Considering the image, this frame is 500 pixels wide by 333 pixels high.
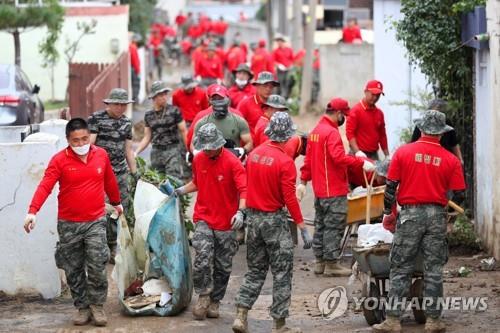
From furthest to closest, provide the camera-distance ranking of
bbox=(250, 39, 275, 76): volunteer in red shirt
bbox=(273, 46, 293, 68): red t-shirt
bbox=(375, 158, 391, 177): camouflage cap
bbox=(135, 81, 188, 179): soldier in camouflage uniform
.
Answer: bbox=(273, 46, 293, 68): red t-shirt
bbox=(250, 39, 275, 76): volunteer in red shirt
bbox=(135, 81, 188, 179): soldier in camouflage uniform
bbox=(375, 158, 391, 177): camouflage cap

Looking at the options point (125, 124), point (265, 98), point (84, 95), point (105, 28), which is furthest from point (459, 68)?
point (105, 28)

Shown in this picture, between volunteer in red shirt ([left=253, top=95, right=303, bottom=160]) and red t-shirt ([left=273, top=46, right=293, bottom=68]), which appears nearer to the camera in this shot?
volunteer in red shirt ([left=253, top=95, right=303, bottom=160])

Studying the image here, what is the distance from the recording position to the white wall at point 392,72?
1897 centimetres

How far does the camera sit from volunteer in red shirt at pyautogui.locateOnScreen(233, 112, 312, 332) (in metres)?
10.1

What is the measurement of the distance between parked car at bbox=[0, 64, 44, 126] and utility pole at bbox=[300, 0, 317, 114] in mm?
9163

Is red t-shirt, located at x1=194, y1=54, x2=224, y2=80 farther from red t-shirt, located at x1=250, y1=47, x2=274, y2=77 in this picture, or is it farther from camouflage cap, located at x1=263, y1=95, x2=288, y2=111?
camouflage cap, located at x1=263, y1=95, x2=288, y2=111

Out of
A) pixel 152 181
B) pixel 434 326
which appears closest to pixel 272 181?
pixel 434 326

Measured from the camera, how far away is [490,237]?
43.2 ft

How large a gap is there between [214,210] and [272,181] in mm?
737

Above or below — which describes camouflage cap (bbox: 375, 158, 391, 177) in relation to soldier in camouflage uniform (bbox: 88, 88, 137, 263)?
below

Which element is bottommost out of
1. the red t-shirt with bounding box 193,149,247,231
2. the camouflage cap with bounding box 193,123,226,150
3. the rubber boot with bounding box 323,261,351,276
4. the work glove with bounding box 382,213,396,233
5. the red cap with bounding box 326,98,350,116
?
the rubber boot with bounding box 323,261,351,276

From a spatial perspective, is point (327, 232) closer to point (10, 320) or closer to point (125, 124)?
point (125, 124)

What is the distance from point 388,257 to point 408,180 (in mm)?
720

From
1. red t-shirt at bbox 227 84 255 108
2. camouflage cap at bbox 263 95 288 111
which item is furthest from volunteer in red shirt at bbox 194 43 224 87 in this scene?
camouflage cap at bbox 263 95 288 111
